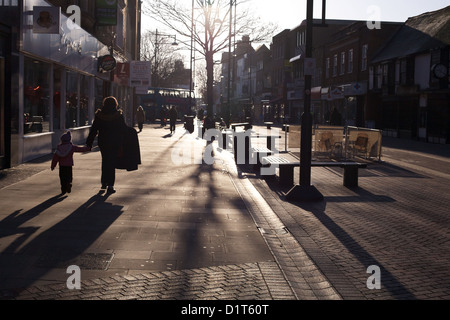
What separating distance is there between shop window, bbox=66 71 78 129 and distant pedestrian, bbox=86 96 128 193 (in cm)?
1051

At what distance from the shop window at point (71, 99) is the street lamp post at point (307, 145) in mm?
12275

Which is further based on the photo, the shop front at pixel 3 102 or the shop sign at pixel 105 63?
the shop sign at pixel 105 63

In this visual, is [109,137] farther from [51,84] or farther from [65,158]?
[51,84]

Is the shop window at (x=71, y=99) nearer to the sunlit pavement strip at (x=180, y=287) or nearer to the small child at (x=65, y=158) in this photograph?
the small child at (x=65, y=158)

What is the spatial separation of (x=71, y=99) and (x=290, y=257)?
1620 centimetres

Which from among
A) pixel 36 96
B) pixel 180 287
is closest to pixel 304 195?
pixel 180 287

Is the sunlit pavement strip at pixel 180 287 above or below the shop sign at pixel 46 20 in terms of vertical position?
below

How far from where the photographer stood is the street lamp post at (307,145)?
9.59 meters

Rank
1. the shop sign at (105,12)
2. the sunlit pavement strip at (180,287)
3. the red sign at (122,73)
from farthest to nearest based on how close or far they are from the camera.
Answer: the red sign at (122,73), the shop sign at (105,12), the sunlit pavement strip at (180,287)

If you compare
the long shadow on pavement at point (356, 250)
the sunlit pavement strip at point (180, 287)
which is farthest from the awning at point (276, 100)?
the sunlit pavement strip at point (180, 287)

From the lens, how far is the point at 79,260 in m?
5.64

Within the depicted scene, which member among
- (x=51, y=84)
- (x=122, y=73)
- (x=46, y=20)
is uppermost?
(x=122, y=73)

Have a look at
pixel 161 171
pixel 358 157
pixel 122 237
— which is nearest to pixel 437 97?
pixel 358 157
